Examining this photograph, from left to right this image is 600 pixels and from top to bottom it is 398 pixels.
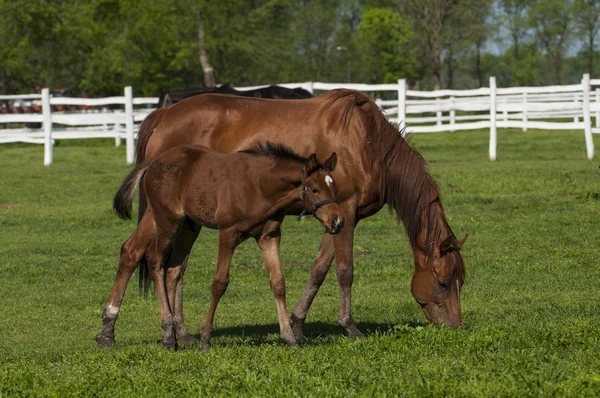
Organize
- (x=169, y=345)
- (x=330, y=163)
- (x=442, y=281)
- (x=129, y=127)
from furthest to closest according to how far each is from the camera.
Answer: (x=129, y=127) → (x=442, y=281) → (x=169, y=345) → (x=330, y=163)

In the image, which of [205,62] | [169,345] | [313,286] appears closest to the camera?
[169,345]

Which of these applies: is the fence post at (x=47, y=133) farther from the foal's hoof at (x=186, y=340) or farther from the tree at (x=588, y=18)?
the tree at (x=588, y=18)

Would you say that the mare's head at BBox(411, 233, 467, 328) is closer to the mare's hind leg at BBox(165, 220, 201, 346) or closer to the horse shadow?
the horse shadow

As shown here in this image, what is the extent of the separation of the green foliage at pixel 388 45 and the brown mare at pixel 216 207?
61.0 meters

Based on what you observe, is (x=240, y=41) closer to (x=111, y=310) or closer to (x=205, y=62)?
(x=205, y=62)

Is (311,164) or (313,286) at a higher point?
(311,164)

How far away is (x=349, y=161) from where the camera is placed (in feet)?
27.5

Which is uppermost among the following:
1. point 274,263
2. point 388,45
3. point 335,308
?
point 388,45

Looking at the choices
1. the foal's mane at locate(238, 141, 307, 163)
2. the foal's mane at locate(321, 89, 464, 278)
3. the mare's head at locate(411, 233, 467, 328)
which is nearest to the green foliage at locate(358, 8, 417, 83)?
the foal's mane at locate(321, 89, 464, 278)

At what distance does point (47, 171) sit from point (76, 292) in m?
13.1

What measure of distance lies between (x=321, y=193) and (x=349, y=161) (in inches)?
49.0

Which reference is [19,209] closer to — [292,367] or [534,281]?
[534,281]

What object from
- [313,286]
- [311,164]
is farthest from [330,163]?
[313,286]

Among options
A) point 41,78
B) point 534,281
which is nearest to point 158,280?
point 534,281
